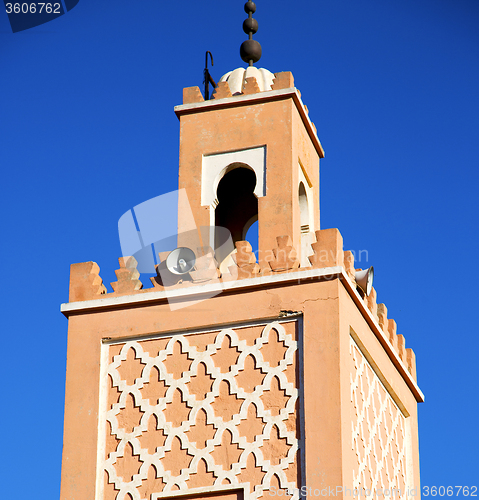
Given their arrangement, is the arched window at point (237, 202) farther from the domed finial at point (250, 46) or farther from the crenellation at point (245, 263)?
the crenellation at point (245, 263)

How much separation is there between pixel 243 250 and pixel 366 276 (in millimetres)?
1653

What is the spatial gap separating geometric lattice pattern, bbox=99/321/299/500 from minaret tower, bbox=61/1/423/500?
1cm

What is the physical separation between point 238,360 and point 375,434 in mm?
2154

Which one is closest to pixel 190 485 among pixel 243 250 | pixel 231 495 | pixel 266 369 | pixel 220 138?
pixel 231 495

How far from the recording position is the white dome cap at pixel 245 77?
16906 millimetres

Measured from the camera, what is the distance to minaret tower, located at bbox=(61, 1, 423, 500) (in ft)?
45.9

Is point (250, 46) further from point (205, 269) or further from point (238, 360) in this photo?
point (238, 360)

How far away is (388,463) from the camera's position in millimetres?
15867

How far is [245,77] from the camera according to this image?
17.0 meters

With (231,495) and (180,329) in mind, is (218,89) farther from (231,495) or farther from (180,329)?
(231,495)

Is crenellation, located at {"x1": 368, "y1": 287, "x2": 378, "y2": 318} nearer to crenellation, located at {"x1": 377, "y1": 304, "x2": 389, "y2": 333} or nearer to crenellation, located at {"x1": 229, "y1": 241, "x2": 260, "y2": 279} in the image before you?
crenellation, located at {"x1": 377, "y1": 304, "x2": 389, "y2": 333}

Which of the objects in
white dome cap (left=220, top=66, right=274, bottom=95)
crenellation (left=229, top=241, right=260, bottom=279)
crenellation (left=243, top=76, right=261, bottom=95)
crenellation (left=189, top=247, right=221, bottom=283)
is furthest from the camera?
white dome cap (left=220, top=66, right=274, bottom=95)

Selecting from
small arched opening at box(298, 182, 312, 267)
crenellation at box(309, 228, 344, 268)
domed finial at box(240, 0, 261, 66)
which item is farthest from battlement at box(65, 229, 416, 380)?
domed finial at box(240, 0, 261, 66)

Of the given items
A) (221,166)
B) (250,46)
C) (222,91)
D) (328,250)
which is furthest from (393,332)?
(250,46)
